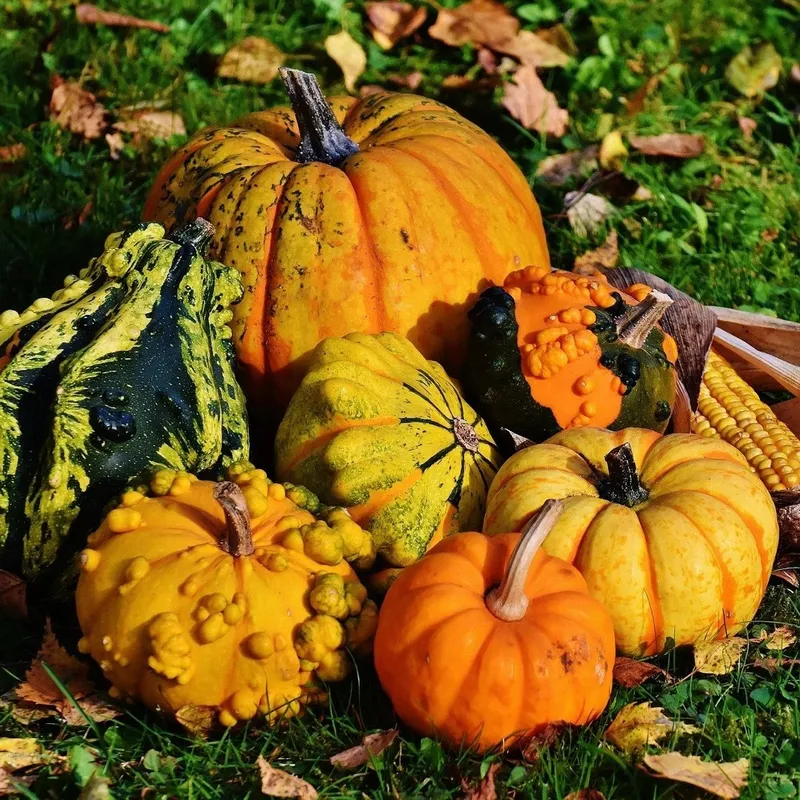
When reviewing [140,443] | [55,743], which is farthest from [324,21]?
[55,743]

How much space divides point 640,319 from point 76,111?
3452 mm

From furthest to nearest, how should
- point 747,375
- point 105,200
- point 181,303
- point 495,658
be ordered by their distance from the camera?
point 105,200
point 747,375
point 181,303
point 495,658

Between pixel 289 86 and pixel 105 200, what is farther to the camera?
pixel 105 200

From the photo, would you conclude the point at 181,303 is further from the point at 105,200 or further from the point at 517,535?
the point at 105,200

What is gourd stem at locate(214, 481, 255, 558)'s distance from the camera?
8.95 ft

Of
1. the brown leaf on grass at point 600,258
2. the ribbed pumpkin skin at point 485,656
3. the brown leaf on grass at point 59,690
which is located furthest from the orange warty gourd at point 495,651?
the brown leaf on grass at point 600,258

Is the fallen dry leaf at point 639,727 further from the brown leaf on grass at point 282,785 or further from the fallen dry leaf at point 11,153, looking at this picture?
the fallen dry leaf at point 11,153

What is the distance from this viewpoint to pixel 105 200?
5207mm

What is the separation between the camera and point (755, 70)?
6.46 metres

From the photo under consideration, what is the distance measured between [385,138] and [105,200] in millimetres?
1683

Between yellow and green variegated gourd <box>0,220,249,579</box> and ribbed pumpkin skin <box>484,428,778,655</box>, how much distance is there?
0.95 m

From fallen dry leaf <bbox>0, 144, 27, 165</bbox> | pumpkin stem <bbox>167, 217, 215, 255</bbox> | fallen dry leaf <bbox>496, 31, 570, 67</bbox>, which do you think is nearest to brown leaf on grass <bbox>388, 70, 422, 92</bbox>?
fallen dry leaf <bbox>496, 31, 570, 67</bbox>

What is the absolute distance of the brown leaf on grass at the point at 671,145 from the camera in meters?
5.88

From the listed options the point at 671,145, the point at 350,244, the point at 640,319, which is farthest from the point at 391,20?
the point at 640,319
